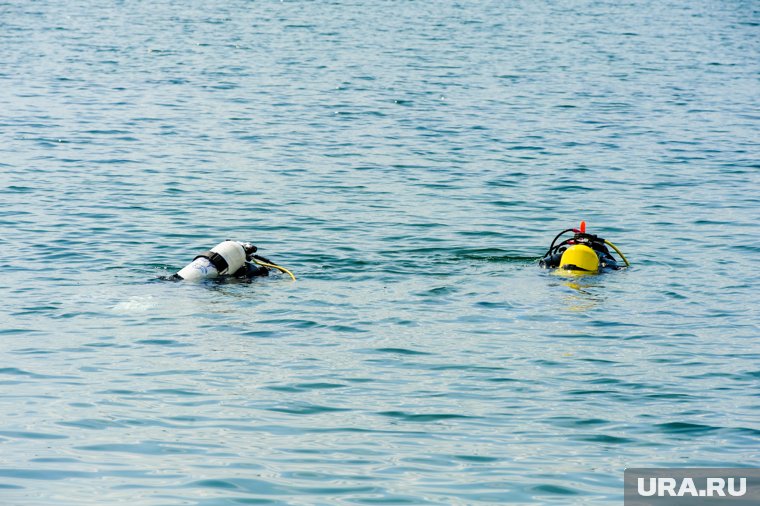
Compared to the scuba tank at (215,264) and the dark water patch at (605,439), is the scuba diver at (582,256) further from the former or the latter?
the dark water patch at (605,439)

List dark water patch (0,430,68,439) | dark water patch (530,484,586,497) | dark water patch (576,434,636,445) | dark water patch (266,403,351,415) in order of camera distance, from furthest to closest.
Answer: dark water patch (266,403,351,415) → dark water patch (576,434,636,445) → dark water patch (0,430,68,439) → dark water patch (530,484,586,497)

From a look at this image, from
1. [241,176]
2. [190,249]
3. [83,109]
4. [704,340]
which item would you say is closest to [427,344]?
[704,340]

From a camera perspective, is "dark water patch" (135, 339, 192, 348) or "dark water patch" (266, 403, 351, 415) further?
"dark water patch" (135, 339, 192, 348)

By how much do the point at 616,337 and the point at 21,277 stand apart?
8.29m

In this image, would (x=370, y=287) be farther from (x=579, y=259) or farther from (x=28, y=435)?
(x=28, y=435)

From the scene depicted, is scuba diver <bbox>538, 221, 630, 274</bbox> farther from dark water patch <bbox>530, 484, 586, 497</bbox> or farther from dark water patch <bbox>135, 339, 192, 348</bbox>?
dark water patch <bbox>530, 484, 586, 497</bbox>

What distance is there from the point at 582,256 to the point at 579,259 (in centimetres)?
6

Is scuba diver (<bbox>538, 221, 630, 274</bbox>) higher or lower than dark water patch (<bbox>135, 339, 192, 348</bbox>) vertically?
higher

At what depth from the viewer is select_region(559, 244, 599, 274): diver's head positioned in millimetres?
16984

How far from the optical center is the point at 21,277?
55.1 ft

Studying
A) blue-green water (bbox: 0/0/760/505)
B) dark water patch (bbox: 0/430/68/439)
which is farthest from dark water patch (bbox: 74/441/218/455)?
dark water patch (bbox: 0/430/68/439)

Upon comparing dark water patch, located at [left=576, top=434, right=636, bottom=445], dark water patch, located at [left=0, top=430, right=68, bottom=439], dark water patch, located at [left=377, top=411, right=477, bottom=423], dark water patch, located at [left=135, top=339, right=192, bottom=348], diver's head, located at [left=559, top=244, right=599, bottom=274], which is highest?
diver's head, located at [left=559, top=244, right=599, bottom=274]

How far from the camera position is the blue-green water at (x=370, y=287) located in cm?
1036

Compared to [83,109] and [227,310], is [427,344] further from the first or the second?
[83,109]
